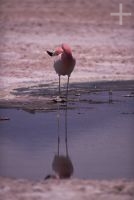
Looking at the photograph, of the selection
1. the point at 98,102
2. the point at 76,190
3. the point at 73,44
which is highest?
the point at 73,44

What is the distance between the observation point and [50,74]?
1363 cm

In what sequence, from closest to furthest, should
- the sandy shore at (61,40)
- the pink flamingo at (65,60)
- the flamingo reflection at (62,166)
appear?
the flamingo reflection at (62,166), the pink flamingo at (65,60), the sandy shore at (61,40)

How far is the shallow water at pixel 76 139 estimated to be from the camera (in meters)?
6.54

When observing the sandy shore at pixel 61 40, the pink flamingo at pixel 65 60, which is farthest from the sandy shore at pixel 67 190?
the pink flamingo at pixel 65 60

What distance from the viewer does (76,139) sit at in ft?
25.2

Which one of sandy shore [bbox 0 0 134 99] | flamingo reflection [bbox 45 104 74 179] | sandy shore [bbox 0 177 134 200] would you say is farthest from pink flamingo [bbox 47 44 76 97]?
sandy shore [bbox 0 177 134 200]

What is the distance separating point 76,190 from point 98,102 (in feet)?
14.7

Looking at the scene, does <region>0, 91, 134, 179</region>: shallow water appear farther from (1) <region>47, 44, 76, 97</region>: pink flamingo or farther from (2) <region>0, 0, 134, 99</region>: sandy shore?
(2) <region>0, 0, 134, 99</region>: sandy shore

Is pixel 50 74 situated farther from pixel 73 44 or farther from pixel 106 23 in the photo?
pixel 106 23

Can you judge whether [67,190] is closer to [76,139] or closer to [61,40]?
[76,139]

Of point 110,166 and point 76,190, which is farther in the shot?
point 110,166

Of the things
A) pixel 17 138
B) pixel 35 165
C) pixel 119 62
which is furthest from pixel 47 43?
pixel 35 165

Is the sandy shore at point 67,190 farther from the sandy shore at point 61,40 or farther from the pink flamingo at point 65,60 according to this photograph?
the pink flamingo at point 65,60

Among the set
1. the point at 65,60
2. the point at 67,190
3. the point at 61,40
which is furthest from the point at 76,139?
the point at 61,40
